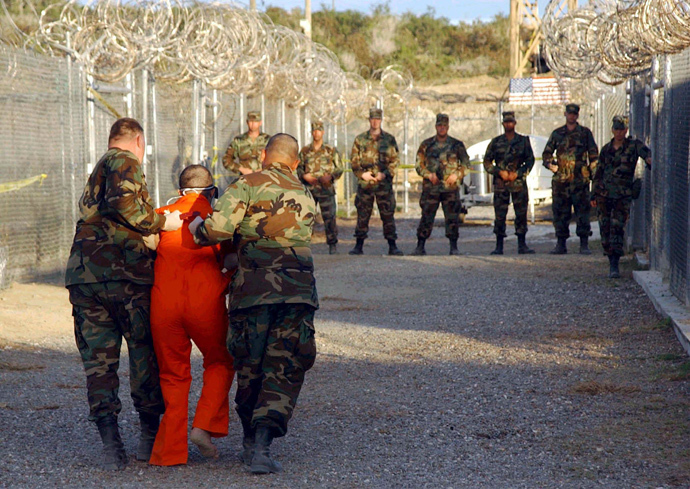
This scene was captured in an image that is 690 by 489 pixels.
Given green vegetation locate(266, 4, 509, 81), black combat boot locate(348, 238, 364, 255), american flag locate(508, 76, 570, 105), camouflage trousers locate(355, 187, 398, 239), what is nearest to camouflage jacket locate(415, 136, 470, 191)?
camouflage trousers locate(355, 187, 398, 239)

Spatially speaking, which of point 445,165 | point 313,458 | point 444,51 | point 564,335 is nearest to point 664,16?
point 564,335

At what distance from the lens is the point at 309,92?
1695 centimetres

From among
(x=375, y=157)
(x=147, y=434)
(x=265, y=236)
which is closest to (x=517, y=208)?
(x=375, y=157)

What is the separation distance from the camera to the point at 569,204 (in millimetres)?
12977

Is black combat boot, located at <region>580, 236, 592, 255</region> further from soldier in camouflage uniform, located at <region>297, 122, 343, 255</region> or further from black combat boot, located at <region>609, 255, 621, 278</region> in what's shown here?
soldier in camouflage uniform, located at <region>297, 122, 343, 255</region>

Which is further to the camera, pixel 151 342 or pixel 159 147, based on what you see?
pixel 159 147

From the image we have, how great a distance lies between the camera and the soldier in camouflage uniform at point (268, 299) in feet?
13.6

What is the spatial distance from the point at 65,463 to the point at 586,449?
99.2 inches

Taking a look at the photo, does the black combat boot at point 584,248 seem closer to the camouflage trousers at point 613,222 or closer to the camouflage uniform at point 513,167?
the camouflage uniform at point 513,167

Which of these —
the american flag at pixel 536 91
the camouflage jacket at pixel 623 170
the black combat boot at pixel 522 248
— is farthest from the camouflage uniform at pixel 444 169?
the american flag at pixel 536 91

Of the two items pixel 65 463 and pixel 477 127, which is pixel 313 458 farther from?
pixel 477 127

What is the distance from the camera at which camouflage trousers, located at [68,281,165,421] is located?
4250 millimetres

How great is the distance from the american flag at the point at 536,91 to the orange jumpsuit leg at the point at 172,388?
61.1 feet

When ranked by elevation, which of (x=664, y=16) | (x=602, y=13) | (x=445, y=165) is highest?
(x=602, y=13)
